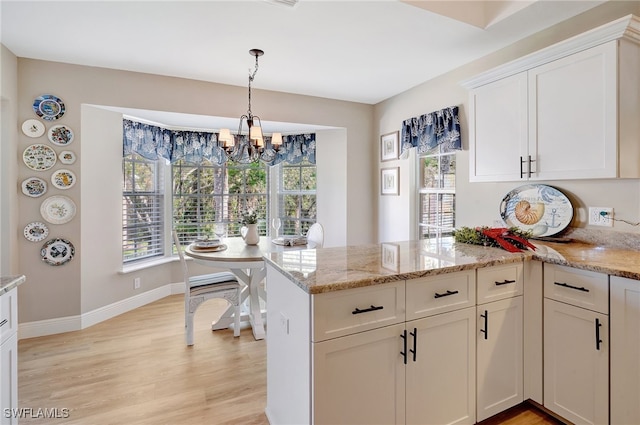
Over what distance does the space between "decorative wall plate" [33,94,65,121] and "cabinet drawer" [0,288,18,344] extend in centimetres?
221

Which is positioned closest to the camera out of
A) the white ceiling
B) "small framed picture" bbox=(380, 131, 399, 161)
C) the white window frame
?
the white ceiling

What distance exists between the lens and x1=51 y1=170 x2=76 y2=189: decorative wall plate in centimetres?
295

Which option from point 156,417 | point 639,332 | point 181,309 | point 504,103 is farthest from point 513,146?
point 181,309

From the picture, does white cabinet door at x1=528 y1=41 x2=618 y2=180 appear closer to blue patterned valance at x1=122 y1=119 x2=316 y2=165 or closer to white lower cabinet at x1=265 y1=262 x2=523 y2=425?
white lower cabinet at x1=265 y1=262 x2=523 y2=425

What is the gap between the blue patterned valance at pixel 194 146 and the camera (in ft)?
12.1

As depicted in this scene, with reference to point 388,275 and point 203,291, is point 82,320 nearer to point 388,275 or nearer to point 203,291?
point 203,291

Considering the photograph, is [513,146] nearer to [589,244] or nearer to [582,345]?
[589,244]

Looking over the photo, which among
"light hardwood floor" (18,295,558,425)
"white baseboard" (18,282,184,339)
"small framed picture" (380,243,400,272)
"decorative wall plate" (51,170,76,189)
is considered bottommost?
"light hardwood floor" (18,295,558,425)

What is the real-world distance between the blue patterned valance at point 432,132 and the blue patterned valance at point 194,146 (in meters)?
1.38

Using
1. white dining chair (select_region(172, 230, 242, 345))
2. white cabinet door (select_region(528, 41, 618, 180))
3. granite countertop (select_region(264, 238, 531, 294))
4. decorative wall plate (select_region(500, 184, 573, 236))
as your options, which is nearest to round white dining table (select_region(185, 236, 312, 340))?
white dining chair (select_region(172, 230, 242, 345))

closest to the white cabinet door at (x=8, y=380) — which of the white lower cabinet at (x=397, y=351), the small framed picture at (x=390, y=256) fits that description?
the white lower cabinet at (x=397, y=351)

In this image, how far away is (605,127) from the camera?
5.90 feet

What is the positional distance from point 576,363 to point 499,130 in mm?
1554

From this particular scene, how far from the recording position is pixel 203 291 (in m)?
2.84
